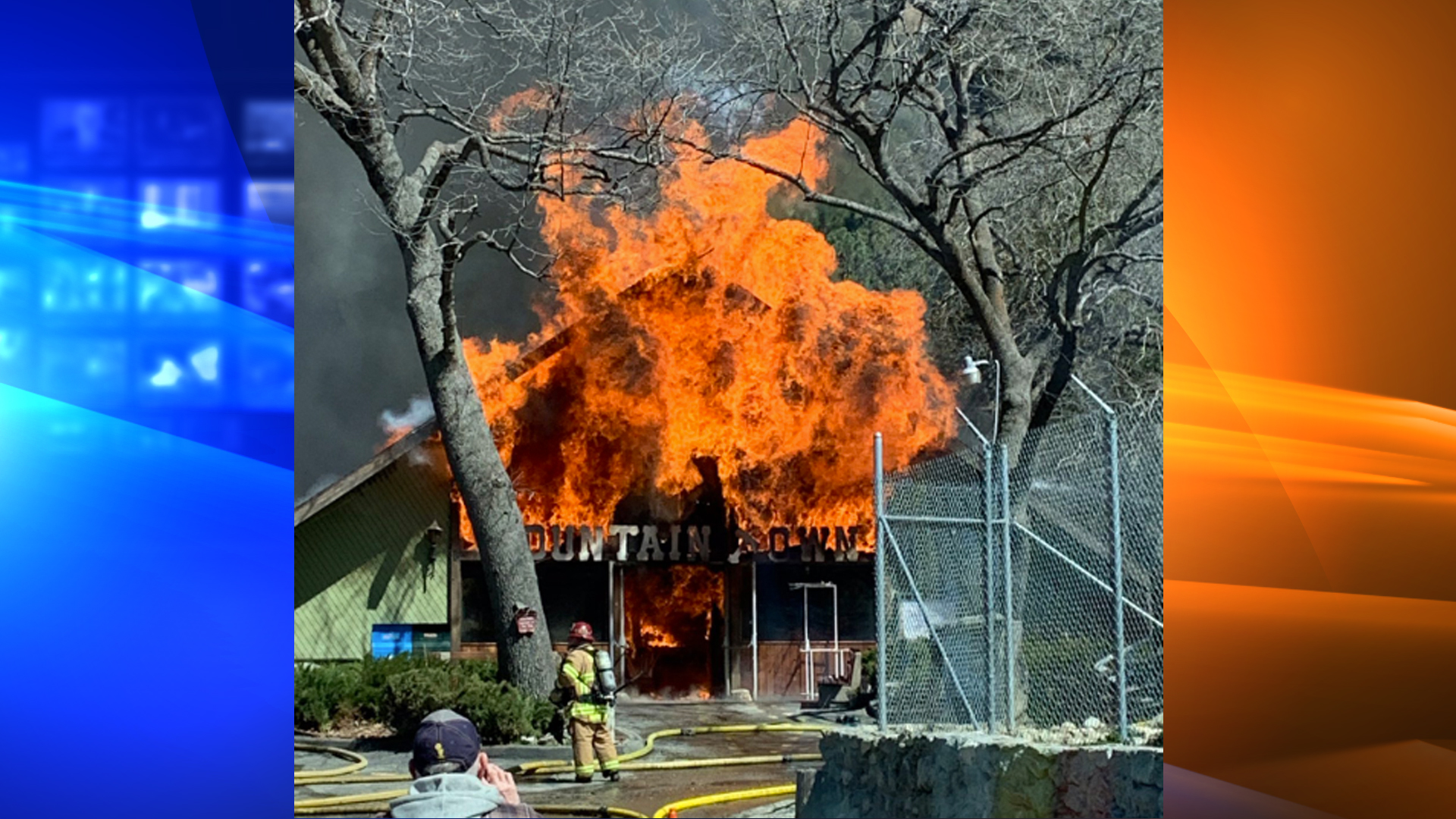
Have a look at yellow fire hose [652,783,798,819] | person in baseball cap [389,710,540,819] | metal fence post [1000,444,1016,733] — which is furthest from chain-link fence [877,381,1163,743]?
person in baseball cap [389,710,540,819]

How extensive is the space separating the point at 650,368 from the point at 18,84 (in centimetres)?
396

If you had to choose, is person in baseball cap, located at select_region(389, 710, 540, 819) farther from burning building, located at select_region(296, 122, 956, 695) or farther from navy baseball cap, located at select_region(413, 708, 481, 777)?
burning building, located at select_region(296, 122, 956, 695)

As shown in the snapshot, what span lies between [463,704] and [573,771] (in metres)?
0.77

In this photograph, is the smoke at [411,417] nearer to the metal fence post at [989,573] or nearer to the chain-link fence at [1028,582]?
the chain-link fence at [1028,582]

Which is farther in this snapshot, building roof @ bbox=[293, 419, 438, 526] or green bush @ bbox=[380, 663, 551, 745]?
building roof @ bbox=[293, 419, 438, 526]

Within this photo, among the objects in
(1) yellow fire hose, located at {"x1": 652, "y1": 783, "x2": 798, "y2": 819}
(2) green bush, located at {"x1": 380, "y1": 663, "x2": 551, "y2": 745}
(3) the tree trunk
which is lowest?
(1) yellow fire hose, located at {"x1": 652, "y1": 783, "x2": 798, "y2": 819}

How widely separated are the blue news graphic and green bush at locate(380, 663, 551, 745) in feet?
2.16

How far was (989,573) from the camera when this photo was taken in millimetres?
9188

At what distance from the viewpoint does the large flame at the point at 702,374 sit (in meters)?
8.98

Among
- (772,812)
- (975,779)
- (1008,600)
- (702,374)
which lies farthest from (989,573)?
(702,374)

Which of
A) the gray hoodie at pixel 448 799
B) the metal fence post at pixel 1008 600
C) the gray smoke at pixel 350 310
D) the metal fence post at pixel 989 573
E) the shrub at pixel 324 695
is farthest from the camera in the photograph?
the metal fence post at pixel 989 573

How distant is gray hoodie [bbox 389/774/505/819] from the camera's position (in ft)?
18.8

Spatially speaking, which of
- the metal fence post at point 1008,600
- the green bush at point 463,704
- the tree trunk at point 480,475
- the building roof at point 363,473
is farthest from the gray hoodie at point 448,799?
the metal fence post at point 1008,600

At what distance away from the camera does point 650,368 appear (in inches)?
354
